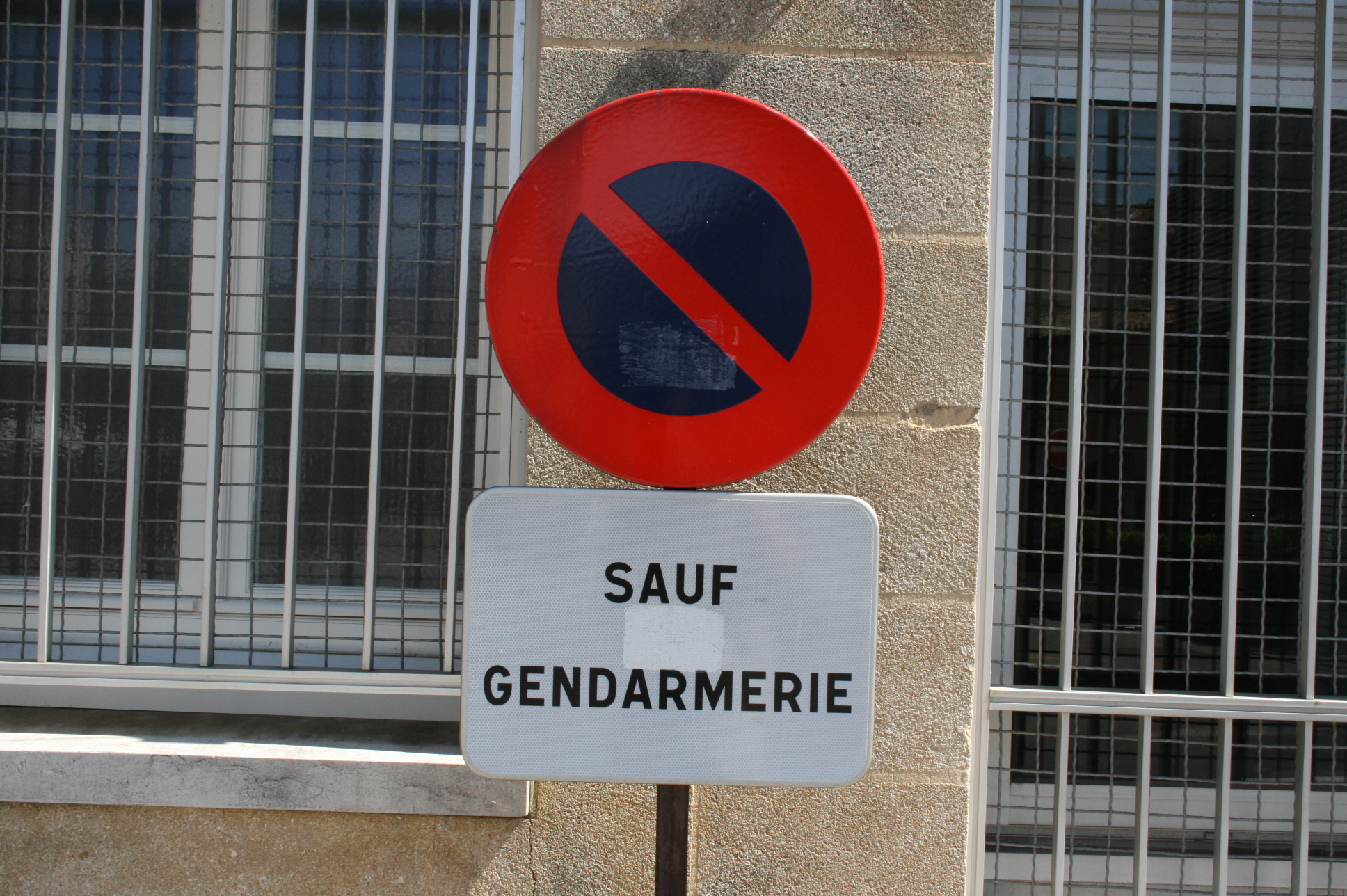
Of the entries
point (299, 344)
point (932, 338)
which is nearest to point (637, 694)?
point (932, 338)

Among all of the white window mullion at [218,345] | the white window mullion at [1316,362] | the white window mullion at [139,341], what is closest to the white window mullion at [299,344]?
the white window mullion at [218,345]

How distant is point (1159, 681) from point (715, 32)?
2.63 m

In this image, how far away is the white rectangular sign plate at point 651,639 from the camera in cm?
133

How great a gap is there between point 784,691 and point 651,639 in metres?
0.24

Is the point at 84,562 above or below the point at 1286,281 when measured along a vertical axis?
below

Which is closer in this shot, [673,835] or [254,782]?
[673,835]

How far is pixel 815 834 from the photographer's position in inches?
86.2

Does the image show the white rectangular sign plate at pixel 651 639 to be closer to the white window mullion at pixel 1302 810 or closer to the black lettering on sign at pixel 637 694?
the black lettering on sign at pixel 637 694

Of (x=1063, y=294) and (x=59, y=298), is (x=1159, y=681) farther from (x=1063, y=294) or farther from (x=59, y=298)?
(x=59, y=298)

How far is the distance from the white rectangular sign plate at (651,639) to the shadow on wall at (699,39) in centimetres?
137

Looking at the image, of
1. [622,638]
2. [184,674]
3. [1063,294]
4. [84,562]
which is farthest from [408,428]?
[1063,294]

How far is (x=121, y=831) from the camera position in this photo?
2.20 m

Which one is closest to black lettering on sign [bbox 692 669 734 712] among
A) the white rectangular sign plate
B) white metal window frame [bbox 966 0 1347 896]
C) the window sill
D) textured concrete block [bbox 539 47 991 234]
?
the white rectangular sign plate

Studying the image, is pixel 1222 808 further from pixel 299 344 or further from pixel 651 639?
pixel 299 344
